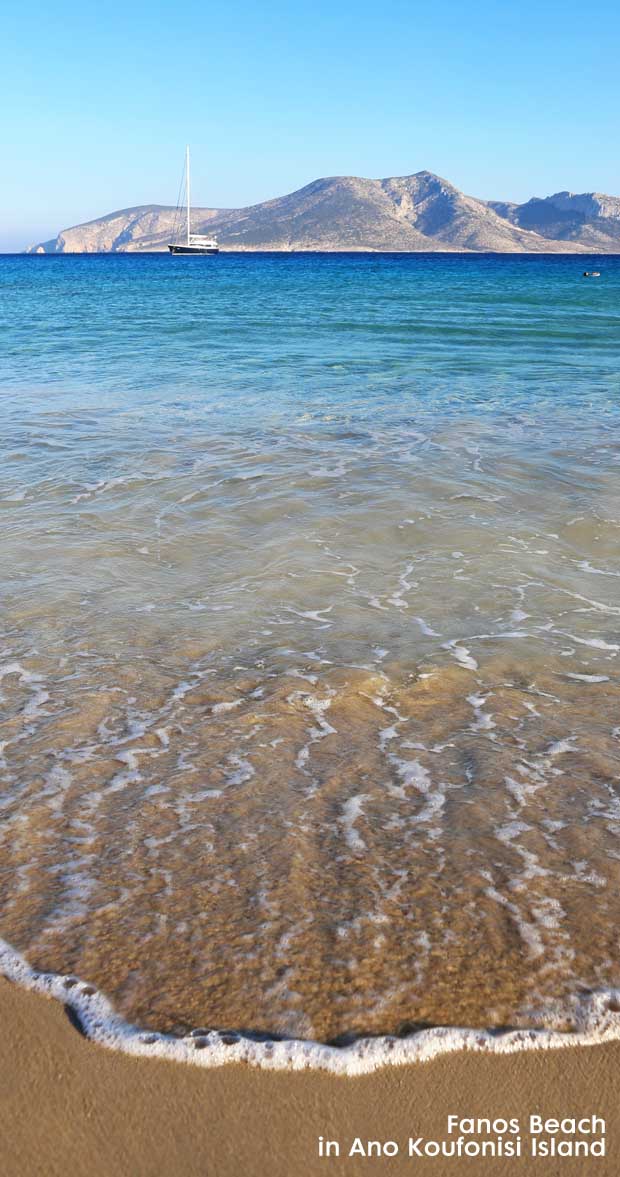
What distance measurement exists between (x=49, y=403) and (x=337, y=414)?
4.72 metres

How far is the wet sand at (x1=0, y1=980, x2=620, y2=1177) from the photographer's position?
2207 mm

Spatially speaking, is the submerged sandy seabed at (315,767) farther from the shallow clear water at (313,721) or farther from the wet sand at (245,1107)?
the wet sand at (245,1107)

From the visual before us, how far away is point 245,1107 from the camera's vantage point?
233 cm

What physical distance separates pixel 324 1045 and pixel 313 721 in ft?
6.56

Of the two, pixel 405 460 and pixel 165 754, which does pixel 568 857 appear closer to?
pixel 165 754

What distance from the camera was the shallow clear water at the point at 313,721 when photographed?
9.18 ft

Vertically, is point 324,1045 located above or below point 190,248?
below

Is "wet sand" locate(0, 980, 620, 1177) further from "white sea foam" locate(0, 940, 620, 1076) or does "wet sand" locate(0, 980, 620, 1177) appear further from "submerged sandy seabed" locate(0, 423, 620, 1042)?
"submerged sandy seabed" locate(0, 423, 620, 1042)

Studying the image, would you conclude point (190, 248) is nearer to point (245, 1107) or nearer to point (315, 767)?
point (315, 767)

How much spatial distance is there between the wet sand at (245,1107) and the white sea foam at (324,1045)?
1.1 inches

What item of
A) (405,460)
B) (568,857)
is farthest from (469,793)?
(405,460)

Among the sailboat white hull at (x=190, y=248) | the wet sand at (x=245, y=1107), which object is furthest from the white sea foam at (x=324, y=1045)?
the sailboat white hull at (x=190, y=248)

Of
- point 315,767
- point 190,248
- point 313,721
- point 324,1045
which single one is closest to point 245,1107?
point 324,1045

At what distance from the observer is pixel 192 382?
50.6ft
